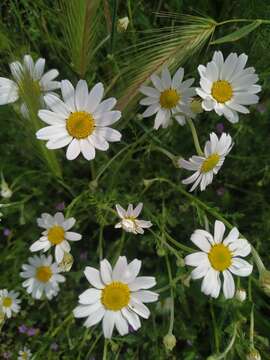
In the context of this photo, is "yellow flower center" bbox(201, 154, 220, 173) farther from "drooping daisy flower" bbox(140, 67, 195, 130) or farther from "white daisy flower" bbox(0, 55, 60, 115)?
"white daisy flower" bbox(0, 55, 60, 115)

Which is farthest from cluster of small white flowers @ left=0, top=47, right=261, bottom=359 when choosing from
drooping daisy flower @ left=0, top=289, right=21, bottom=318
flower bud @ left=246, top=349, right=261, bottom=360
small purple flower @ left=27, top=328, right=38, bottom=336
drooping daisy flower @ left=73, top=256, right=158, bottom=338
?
small purple flower @ left=27, top=328, right=38, bottom=336

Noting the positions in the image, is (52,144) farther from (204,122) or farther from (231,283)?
(204,122)

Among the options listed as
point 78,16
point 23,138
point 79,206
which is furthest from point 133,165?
point 78,16

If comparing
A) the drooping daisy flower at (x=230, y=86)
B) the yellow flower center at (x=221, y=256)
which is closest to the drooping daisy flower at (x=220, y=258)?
the yellow flower center at (x=221, y=256)

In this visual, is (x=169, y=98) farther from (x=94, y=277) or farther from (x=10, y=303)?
(x=10, y=303)

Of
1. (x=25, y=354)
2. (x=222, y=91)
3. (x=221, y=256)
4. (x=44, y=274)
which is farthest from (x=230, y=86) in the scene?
(x=25, y=354)

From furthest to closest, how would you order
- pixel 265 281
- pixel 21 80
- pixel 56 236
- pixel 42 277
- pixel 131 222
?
1. pixel 42 277
2. pixel 56 236
3. pixel 131 222
4. pixel 265 281
5. pixel 21 80
